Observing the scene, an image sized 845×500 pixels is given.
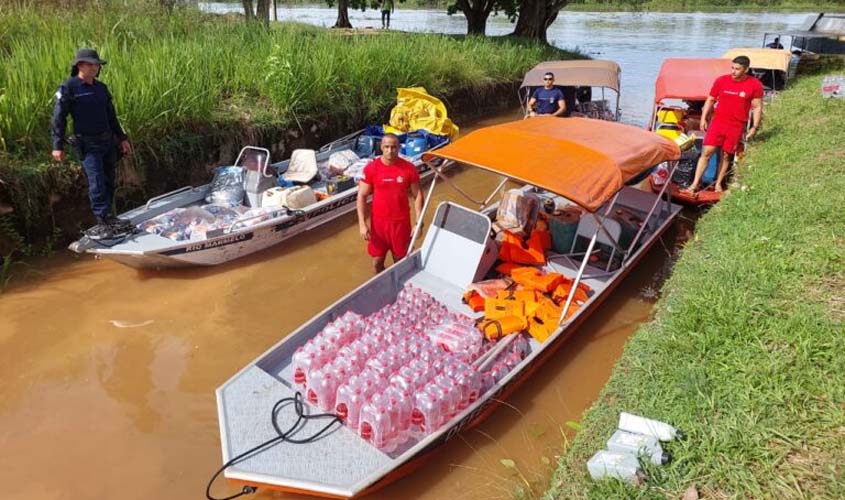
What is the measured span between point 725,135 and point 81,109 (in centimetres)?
857

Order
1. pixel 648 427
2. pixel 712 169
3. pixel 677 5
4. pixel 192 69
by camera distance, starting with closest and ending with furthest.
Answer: pixel 648 427, pixel 712 169, pixel 192 69, pixel 677 5

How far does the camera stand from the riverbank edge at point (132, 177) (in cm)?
679

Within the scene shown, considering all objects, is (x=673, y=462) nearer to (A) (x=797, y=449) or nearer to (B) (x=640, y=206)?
(A) (x=797, y=449)

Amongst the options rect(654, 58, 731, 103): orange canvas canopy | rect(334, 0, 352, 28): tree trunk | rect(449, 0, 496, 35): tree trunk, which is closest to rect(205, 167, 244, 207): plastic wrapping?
rect(654, 58, 731, 103): orange canvas canopy

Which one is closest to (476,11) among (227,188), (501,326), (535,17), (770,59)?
(535,17)

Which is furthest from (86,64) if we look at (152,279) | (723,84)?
(723,84)

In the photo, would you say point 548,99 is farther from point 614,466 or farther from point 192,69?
point 614,466

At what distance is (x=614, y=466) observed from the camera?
9.70 feet

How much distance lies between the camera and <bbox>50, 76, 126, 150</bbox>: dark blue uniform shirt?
242 inches

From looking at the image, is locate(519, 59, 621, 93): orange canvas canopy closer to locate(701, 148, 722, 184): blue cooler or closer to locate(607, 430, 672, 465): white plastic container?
locate(701, 148, 722, 184): blue cooler

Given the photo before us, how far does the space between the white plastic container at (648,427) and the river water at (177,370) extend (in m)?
0.96

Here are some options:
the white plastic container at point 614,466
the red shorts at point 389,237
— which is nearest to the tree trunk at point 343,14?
the red shorts at point 389,237

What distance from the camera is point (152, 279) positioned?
6816mm

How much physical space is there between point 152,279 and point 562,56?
19626 mm
